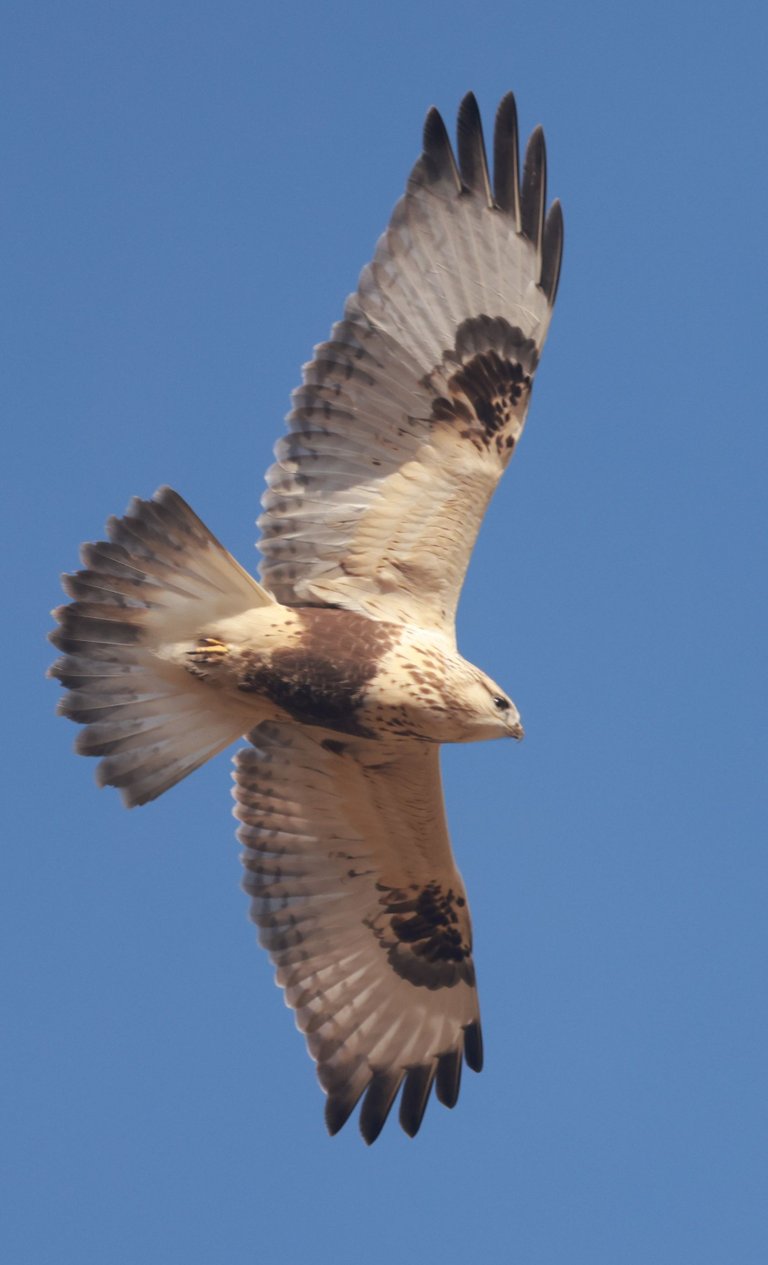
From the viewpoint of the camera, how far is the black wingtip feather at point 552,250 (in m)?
10.1

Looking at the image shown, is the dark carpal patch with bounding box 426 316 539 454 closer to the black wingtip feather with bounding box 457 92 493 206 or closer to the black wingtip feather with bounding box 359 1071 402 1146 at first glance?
the black wingtip feather with bounding box 457 92 493 206

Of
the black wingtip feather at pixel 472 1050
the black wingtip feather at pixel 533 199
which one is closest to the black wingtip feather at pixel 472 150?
the black wingtip feather at pixel 533 199

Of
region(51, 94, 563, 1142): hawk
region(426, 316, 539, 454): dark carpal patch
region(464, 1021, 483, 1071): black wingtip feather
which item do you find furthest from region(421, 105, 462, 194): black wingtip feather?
region(464, 1021, 483, 1071): black wingtip feather

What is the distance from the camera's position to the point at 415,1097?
10.4 meters

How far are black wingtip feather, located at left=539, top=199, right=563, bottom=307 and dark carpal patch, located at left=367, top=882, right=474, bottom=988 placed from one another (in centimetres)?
292

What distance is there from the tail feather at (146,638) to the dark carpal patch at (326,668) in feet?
0.82

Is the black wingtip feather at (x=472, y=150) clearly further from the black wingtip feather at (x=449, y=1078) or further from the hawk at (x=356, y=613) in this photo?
the black wingtip feather at (x=449, y=1078)

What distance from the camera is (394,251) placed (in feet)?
32.2

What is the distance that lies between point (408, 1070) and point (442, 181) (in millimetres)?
4194

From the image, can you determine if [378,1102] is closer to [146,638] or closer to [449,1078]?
[449,1078]

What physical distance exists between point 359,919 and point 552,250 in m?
3.33

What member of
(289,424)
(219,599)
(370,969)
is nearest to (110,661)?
(219,599)

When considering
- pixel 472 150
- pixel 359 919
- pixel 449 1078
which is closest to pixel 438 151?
pixel 472 150

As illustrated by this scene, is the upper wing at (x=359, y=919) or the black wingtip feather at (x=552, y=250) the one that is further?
the upper wing at (x=359, y=919)
